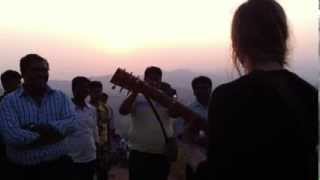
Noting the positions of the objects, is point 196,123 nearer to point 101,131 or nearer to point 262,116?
point 262,116

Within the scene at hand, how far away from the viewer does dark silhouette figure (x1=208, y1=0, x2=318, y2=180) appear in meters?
2.78

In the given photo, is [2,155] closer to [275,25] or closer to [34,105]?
[34,105]

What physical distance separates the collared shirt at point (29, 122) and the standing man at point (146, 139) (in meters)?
1.60

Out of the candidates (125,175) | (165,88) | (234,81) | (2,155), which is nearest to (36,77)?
(2,155)

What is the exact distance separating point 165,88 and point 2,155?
2098 millimetres

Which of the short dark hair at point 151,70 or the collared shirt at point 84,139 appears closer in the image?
the short dark hair at point 151,70

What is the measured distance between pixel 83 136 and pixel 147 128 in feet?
3.21

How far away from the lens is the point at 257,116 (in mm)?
2797

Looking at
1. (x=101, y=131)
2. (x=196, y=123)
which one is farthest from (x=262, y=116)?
(x=101, y=131)

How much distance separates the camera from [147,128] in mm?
7805

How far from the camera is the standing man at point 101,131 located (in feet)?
31.6

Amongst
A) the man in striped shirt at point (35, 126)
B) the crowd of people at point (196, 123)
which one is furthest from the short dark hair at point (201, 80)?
the man in striped shirt at point (35, 126)

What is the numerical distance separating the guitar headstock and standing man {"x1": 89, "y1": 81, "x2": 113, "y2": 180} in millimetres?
2890

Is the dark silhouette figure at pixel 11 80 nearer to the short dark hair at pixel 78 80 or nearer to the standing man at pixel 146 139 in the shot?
the short dark hair at pixel 78 80
